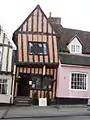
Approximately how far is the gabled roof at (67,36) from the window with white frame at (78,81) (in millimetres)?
2815

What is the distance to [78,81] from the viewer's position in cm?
2589

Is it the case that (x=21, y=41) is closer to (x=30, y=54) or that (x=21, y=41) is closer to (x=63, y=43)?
(x=30, y=54)

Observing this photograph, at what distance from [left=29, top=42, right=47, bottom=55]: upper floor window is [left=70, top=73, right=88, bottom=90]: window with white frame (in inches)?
118

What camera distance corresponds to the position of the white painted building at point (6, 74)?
25.0 meters

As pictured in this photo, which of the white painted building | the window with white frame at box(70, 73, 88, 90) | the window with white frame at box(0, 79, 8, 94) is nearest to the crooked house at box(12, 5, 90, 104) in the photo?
the window with white frame at box(70, 73, 88, 90)

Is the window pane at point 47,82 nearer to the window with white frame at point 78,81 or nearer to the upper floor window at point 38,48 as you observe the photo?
the window with white frame at point 78,81

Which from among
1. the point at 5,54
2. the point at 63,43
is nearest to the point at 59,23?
the point at 63,43

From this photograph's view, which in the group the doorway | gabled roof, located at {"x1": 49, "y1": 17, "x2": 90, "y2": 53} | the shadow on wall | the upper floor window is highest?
gabled roof, located at {"x1": 49, "y1": 17, "x2": 90, "y2": 53}

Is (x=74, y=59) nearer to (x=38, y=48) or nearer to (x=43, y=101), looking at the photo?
(x=38, y=48)

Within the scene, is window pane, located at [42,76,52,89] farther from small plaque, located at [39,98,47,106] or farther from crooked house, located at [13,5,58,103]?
small plaque, located at [39,98,47,106]

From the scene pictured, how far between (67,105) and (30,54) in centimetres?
503

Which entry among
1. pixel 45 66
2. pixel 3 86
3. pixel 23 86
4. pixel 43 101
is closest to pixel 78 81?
pixel 45 66

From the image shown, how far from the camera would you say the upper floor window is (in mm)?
26281

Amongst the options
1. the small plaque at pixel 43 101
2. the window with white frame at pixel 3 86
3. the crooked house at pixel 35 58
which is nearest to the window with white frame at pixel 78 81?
the crooked house at pixel 35 58
